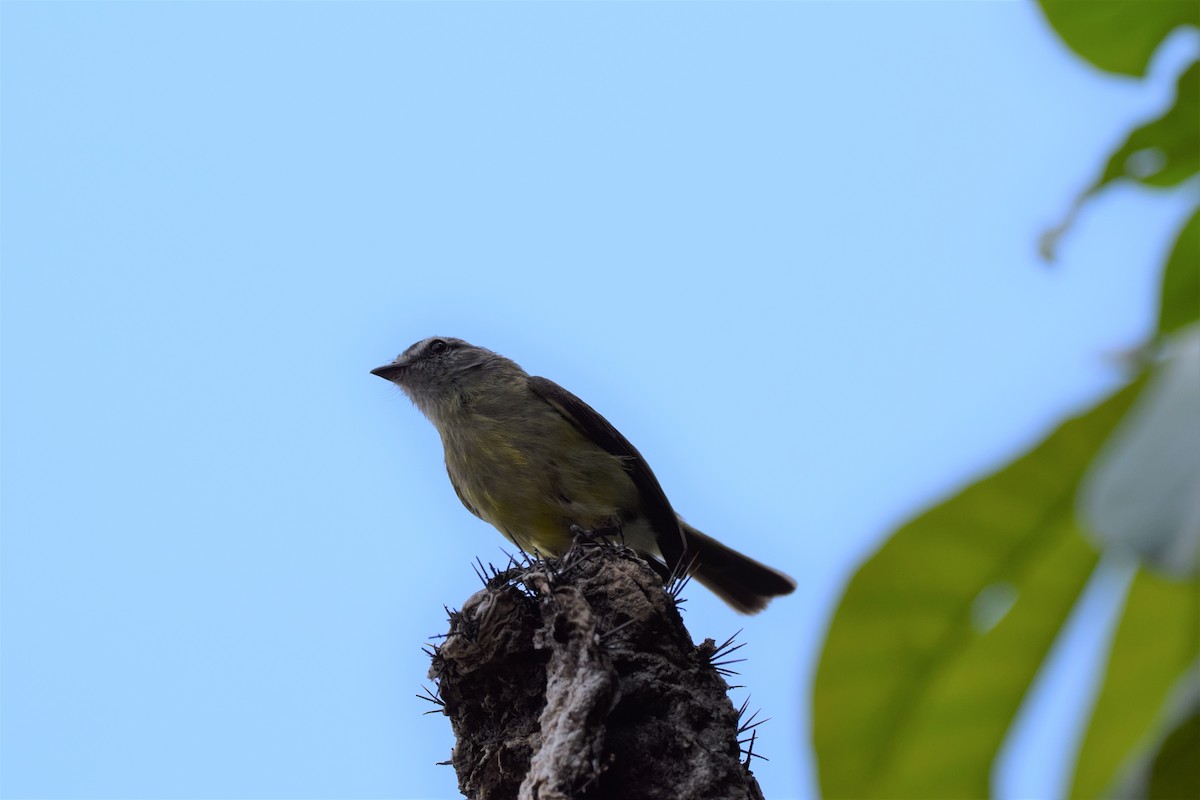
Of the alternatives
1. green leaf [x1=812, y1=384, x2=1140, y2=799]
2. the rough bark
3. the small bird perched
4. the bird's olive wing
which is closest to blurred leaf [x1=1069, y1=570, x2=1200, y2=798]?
green leaf [x1=812, y1=384, x2=1140, y2=799]

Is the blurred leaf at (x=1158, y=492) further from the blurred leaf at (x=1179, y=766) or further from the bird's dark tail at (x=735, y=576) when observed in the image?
the bird's dark tail at (x=735, y=576)

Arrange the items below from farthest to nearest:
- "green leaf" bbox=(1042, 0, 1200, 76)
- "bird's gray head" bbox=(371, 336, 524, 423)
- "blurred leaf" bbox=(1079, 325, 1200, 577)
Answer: "bird's gray head" bbox=(371, 336, 524, 423), "green leaf" bbox=(1042, 0, 1200, 76), "blurred leaf" bbox=(1079, 325, 1200, 577)

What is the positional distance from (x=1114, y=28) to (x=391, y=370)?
8.19 meters

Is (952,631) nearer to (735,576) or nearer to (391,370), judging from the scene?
(735,576)

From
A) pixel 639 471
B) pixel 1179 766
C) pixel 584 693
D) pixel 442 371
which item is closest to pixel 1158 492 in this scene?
pixel 1179 766

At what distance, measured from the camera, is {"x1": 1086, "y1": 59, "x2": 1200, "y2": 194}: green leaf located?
4.00 ft

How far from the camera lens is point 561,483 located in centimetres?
730

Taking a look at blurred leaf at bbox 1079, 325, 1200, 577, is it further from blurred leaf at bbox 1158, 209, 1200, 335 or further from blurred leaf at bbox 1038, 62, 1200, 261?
blurred leaf at bbox 1038, 62, 1200, 261

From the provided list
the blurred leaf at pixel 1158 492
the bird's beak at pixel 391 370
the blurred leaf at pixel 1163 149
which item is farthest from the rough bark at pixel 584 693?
the bird's beak at pixel 391 370

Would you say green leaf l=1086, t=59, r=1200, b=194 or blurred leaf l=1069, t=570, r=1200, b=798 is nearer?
blurred leaf l=1069, t=570, r=1200, b=798

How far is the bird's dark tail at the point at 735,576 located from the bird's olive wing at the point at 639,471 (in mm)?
269

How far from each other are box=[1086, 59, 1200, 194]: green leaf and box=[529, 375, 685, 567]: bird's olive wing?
20.3ft

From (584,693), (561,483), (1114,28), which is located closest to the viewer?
(1114,28)

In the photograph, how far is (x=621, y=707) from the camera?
4277 millimetres
